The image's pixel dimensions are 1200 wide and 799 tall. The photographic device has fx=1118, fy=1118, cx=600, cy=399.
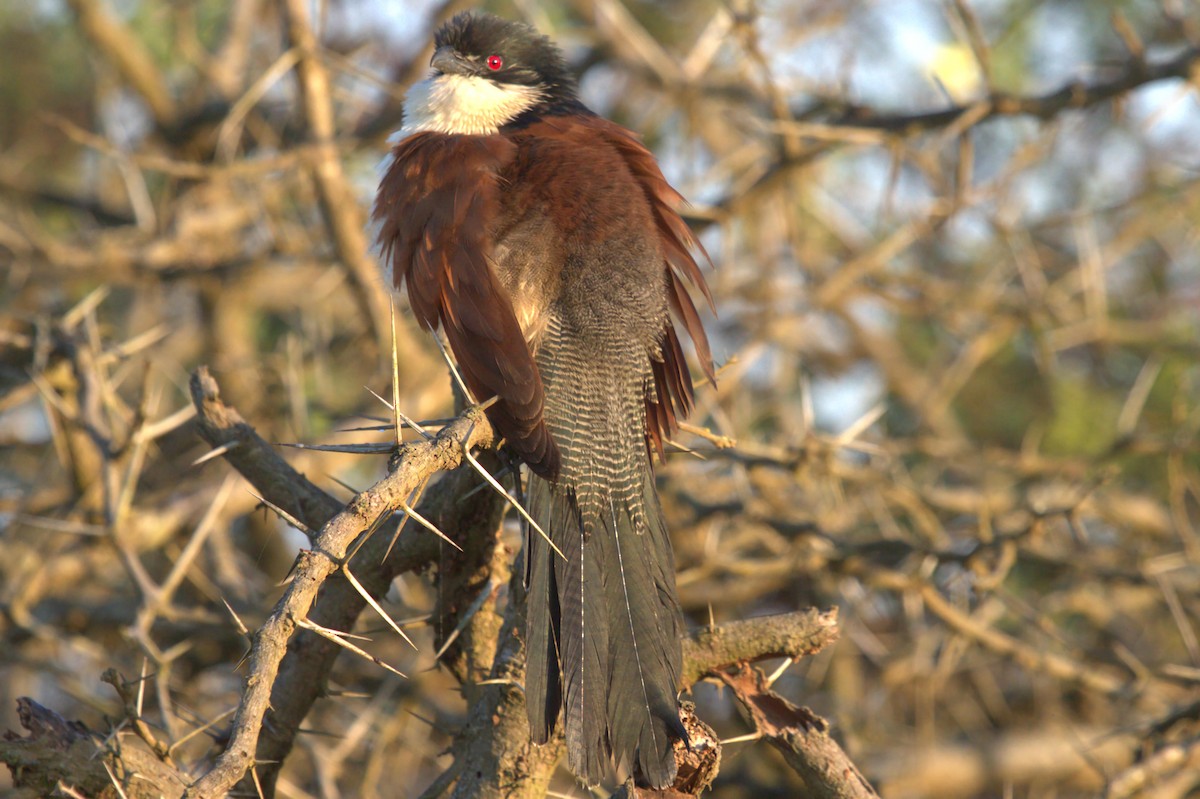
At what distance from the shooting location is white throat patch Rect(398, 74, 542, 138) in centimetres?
312

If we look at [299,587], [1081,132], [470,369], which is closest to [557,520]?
[470,369]

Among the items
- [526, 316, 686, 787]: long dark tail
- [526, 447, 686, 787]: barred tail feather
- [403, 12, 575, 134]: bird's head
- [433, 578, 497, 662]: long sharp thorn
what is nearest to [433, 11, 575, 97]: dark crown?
[403, 12, 575, 134]: bird's head

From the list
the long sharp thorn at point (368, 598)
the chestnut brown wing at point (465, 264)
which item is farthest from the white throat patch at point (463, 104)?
the long sharp thorn at point (368, 598)

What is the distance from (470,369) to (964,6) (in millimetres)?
1996

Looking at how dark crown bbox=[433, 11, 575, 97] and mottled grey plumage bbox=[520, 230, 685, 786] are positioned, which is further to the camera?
dark crown bbox=[433, 11, 575, 97]

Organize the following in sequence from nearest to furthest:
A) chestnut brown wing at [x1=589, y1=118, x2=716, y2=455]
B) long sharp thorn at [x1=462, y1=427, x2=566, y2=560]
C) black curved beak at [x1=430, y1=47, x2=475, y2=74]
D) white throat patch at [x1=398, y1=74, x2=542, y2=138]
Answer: long sharp thorn at [x1=462, y1=427, x2=566, y2=560] < chestnut brown wing at [x1=589, y1=118, x2=716, y2=455] < white throat patch at [x1=398, y1=74, x2=542, y2=138] < black curved beak at [x1=430, y1=47, x2=475, y2=74]

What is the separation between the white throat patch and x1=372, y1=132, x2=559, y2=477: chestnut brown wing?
0.21m

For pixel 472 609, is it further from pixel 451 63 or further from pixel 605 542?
pixel 451 63

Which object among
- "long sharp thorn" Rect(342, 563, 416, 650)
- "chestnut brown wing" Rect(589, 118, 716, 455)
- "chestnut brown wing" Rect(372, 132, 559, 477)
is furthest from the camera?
"chestnut brown wing" Rect(589, 118, 716, 455)

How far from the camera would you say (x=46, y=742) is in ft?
6.32

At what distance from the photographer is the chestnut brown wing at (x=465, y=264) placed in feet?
7.75

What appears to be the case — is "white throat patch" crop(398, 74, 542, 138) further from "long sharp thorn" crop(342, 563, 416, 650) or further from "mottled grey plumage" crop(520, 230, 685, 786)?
"long sharp thorn" crop(342, 563, 416, 650)

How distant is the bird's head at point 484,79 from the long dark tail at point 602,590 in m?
0.96

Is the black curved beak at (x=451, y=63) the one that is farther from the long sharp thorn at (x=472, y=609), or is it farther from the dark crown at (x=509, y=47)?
the long sharp thorn at (x=472, y=609)
